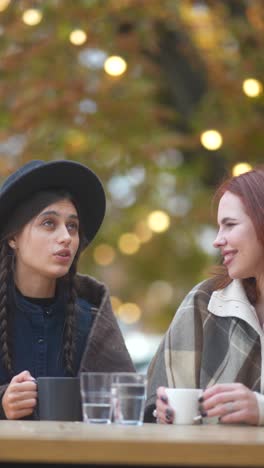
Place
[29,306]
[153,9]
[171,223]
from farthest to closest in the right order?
[171,223] → [153,9] → [29,306]

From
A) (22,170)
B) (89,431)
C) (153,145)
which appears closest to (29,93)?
(153,145)

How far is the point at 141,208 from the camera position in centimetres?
1057

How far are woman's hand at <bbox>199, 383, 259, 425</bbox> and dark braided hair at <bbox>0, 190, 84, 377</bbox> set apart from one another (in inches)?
34.8

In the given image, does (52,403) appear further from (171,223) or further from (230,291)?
(171,223)

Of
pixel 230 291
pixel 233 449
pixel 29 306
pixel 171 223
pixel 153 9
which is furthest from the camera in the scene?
pixel 171 223

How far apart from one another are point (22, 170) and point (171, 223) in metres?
6.20

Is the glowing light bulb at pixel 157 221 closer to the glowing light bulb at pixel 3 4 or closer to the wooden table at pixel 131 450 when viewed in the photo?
the glowing light bulb at pixel 3 4

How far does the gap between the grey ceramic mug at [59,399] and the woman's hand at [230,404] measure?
342 millimetres

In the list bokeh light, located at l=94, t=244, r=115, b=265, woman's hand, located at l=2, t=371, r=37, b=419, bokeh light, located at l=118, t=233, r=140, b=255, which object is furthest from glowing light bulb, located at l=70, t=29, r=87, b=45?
woman's hand, located at l=2, t=371, r=37, b=419

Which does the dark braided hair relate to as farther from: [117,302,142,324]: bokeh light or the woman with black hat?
[117,302,142,324]: bokeh light

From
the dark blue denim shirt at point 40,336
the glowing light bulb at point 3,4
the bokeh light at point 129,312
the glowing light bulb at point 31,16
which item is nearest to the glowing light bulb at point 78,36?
the glowing light bulb at point 31,16

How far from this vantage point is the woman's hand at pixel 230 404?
3.46 metres

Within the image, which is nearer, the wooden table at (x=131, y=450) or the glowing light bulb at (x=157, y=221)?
the wooden table at (x=131, y=450)

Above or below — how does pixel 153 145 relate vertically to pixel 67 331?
above
